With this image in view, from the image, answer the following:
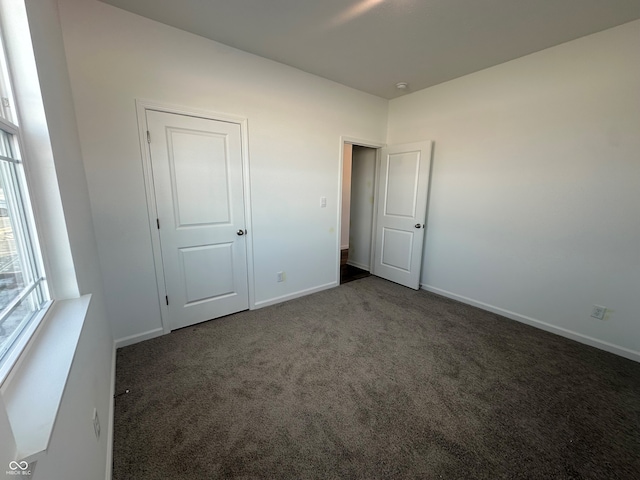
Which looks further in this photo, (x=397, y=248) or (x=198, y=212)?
(x=397, y=248)

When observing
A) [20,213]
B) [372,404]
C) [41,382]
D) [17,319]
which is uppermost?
[20,213]

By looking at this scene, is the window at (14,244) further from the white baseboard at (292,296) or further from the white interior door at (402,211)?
the white interior door at (402,211)

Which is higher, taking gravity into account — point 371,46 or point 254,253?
point 371,46

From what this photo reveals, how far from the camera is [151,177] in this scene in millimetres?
2127

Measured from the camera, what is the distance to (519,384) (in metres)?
1.84

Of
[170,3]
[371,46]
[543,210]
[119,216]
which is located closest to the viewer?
[170,3]

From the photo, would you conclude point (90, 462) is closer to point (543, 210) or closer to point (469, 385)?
point (469, 385)

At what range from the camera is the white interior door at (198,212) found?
2193 mm

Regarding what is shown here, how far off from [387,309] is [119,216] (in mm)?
2701

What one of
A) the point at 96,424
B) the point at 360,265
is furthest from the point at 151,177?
the point at 360,265

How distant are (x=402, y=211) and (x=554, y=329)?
1.98 meters

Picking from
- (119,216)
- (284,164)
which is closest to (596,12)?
(284,164)

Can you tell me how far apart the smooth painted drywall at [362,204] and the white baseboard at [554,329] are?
A: 1.40 meters

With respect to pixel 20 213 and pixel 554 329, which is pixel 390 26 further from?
pixel 554 329
